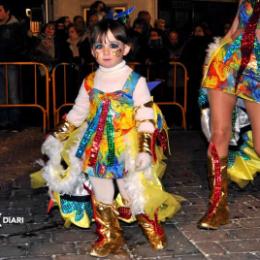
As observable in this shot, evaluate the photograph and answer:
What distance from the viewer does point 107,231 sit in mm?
3680

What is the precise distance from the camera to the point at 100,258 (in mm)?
3551

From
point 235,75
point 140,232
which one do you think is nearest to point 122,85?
point 235,75

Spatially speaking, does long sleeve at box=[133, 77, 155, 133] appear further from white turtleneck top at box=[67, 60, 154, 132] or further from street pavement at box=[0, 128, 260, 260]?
street pavement at box=[0, 128, 260, 260]

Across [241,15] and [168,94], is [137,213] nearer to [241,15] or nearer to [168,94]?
[241,15]

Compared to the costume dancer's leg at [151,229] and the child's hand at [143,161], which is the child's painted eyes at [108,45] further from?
the costume dancer's leg at [151,229]

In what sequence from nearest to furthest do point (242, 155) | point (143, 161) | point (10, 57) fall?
point (143, 161)
point (242, 155)
point (10, 57)

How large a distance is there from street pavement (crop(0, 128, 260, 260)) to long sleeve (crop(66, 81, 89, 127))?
0.83 metres

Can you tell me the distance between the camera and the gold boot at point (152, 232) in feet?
12.2

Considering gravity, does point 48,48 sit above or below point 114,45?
below

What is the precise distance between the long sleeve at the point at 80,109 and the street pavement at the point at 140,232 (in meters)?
0.83

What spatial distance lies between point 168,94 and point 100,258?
245 inches

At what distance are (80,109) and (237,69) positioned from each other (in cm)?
112

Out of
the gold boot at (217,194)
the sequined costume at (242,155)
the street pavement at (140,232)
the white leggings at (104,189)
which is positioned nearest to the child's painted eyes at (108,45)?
the white leggings at (104,189)

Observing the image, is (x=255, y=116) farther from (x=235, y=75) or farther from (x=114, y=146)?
(x=114, y=146)
